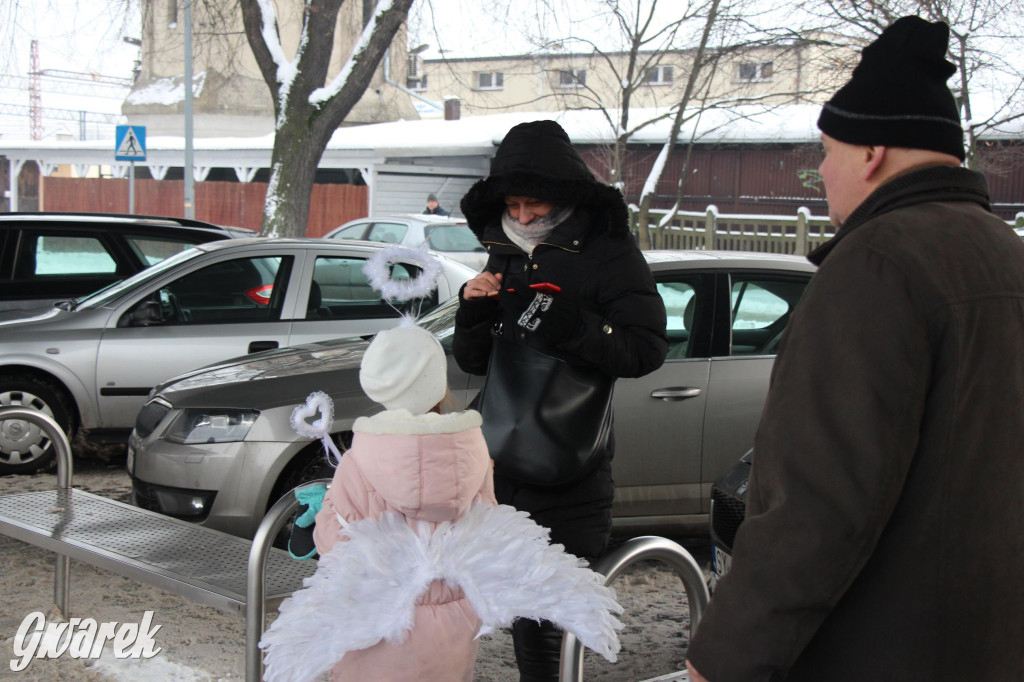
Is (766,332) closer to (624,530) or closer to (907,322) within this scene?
(624,530)

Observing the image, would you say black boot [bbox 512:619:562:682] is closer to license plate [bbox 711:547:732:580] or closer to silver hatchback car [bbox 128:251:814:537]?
license plate [bbox 711:547:732:580]

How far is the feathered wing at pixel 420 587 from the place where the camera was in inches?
84.2

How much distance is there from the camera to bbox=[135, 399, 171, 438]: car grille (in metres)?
5.18

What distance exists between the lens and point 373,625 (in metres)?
2.16

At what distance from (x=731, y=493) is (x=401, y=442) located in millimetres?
2078

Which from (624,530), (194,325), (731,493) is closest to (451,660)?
(731,493)

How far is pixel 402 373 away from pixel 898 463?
1.22m

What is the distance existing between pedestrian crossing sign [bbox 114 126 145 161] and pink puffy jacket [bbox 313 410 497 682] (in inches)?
594

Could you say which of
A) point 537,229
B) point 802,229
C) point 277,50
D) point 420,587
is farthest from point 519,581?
point 802,229

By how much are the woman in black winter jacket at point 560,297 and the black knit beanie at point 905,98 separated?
1.25 m

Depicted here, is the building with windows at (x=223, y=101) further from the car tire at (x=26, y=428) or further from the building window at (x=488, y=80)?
the car tire at (x=26, y=428)

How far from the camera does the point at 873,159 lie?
1.65 meters

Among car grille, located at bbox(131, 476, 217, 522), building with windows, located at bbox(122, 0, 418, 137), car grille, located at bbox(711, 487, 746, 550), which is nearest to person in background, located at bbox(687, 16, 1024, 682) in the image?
car grille, located at bbox(711, 487, 746, 550)

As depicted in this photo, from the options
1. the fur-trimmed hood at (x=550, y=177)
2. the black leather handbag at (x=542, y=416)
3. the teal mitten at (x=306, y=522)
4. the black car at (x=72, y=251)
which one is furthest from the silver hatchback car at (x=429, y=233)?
the teal mitten at (x=306, y=522)
